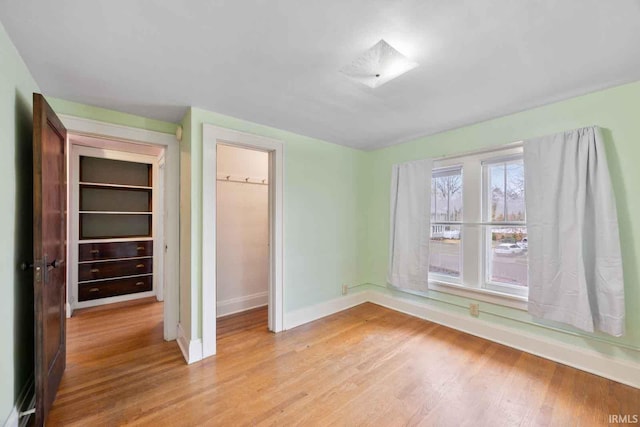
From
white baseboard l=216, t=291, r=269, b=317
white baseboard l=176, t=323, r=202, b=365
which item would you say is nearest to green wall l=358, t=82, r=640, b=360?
white baseboard l=216, t=291, r=269, b=317

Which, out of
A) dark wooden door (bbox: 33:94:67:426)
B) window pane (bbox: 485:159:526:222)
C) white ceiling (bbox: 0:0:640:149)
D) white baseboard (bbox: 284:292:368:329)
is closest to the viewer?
white ceiling (bbox: 0:0:640:149)

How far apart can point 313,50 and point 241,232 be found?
8.64 feet

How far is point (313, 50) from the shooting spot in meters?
1.56

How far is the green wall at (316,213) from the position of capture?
304 cm

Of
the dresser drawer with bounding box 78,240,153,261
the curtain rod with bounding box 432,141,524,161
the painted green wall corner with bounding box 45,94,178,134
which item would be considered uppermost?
the painted green wall corner with bounding box 45,94,178,134

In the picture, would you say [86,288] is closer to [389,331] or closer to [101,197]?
[101,197]

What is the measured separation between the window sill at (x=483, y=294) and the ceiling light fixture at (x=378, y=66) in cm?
234

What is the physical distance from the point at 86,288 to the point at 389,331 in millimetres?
3966

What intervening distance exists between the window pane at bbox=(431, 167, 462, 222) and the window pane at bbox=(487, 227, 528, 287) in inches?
17.4

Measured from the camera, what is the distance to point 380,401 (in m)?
1.81

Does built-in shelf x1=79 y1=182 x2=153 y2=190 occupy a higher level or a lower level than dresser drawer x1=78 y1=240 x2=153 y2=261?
higher

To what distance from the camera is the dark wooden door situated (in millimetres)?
1516

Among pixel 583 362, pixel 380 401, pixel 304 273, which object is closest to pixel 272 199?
pixel 304 273

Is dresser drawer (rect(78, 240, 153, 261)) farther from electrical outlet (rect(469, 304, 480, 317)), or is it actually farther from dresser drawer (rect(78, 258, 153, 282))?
electrical outlet (rect(469, 304, 480, 317))
